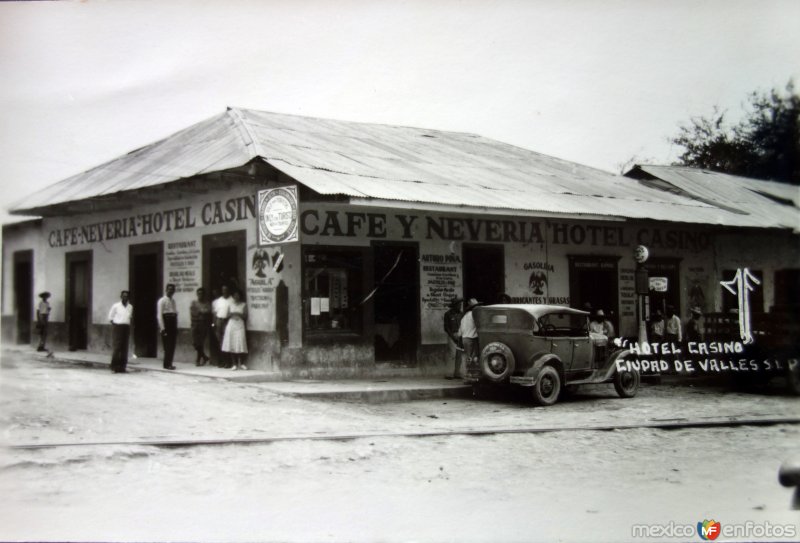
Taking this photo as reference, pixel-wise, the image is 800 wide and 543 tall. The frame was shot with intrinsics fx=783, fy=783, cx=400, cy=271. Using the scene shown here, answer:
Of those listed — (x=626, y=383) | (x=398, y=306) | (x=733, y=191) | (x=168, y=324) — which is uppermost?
(x=733, y=191)

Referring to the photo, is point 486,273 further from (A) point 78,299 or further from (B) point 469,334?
(A) point 78,299

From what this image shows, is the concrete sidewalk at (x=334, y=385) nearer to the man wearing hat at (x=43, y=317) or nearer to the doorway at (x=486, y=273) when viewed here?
the doorway at (x=486, y=273)

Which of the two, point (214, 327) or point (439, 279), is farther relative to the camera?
point (439, 279)

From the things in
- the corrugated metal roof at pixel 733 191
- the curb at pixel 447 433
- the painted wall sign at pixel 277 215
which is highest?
the corrugated metal roof at pixel 733 191

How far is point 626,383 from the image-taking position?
1257cm

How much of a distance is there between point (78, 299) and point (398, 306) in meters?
7.59

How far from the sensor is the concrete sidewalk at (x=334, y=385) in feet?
37.3

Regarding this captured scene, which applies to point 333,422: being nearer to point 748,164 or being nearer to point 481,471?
point 481,471

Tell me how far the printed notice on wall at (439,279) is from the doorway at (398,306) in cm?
18

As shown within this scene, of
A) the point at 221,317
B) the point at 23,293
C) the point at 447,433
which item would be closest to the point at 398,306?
the point at 221,317

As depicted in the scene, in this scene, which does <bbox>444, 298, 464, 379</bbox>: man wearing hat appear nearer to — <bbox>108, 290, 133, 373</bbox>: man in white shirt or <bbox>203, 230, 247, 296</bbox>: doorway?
<bbox>203, 230, 247, 296</bbox>: doorway

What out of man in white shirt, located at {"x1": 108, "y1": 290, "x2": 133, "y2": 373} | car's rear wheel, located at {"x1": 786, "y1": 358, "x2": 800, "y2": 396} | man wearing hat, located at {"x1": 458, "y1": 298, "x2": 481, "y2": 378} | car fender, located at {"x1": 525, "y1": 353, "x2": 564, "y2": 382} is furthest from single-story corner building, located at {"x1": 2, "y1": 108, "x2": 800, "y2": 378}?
car fender, located at {"x1": 525, "y1": 353, "x2": 564, "y2": 382}

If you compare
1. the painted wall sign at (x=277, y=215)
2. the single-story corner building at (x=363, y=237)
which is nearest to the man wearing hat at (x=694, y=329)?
the single-story corner building at (x=363, y=237)

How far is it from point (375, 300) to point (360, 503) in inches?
324
